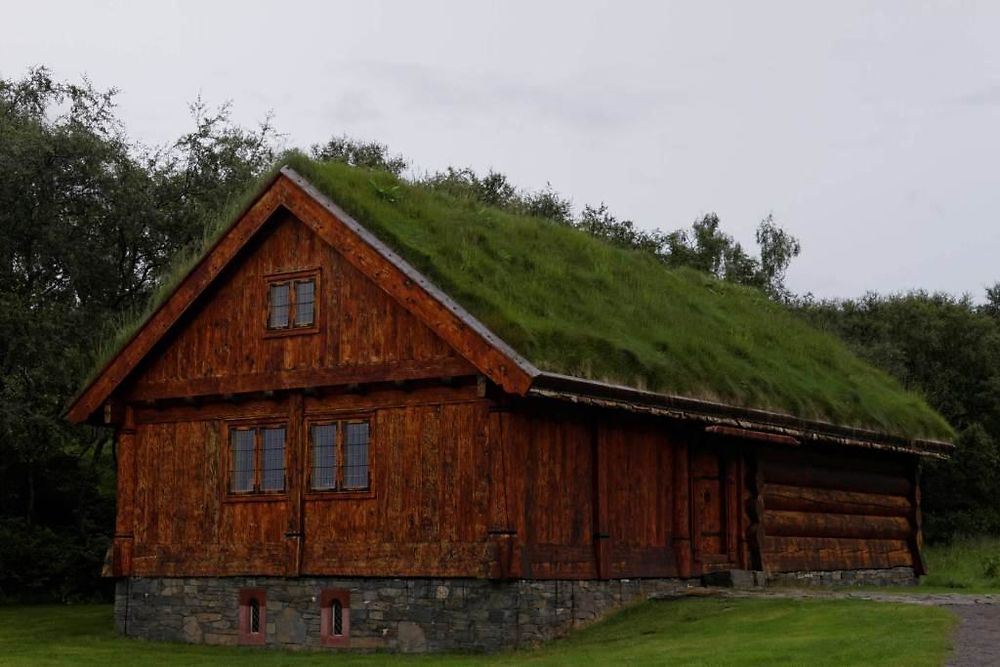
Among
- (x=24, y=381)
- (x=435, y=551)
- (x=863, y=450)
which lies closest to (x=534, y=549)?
(x=435, y=551)

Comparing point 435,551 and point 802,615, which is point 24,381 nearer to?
point 435,551

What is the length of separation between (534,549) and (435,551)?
1.51m

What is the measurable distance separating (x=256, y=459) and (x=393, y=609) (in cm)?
387

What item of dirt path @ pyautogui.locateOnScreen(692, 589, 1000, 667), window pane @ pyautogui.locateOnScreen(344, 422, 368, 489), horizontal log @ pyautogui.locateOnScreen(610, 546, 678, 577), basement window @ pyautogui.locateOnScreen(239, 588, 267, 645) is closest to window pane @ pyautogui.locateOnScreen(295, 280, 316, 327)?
window pane @ pyautogui.locateOnScreen(344, 422, 368, 489)

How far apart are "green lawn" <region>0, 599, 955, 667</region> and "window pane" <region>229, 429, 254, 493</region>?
8.96 feet

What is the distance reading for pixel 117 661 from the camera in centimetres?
2147

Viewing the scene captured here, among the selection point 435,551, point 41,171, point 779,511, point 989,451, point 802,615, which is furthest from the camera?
point 989,451

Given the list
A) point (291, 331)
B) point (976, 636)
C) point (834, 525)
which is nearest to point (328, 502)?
point (291, 331)

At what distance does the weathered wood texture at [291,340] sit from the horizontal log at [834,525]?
8896 millimetres

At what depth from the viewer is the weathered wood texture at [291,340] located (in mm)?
22359

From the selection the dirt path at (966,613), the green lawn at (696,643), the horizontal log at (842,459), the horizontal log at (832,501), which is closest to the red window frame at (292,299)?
the green lawn at (696,643)

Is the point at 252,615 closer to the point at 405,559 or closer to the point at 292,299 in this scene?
the point at 405,559

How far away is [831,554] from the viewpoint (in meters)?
29.6

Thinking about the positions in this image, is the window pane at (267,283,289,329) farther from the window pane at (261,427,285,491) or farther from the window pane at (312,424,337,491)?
the window pane at (312,424,337,491)
